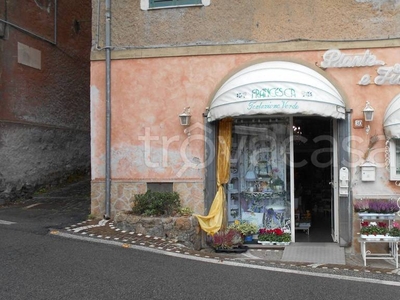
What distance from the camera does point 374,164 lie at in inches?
360

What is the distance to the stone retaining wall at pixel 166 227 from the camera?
896 cm

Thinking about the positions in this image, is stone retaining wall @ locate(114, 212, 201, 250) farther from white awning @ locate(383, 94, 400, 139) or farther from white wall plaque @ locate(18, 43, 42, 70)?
white wall plaque @ locate(18, 43, 42, 70)

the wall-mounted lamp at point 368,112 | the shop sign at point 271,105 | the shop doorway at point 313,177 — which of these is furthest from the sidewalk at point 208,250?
the shop sign at point 271,105

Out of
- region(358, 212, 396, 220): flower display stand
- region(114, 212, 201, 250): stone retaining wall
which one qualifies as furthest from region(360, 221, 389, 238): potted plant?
region(114, 212, 201, 250): stone retaining wall

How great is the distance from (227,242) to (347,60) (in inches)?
177

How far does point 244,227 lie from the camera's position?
9.78 metres

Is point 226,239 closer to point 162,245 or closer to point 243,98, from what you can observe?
point 162,245

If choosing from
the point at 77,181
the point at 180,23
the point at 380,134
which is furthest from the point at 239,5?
the point at 77,181

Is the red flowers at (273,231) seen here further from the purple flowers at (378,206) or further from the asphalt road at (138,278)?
the asphalt road at (138,278)

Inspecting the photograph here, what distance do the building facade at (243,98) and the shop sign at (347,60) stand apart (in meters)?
0.02

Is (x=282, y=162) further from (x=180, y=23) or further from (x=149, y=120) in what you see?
(x=180, y=23)

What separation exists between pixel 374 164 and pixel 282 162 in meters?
1.89

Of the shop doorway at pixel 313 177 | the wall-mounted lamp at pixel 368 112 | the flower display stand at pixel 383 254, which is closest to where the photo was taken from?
the flower display stand at pixel 383 254

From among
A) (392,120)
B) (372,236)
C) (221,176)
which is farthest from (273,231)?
(392,120)
